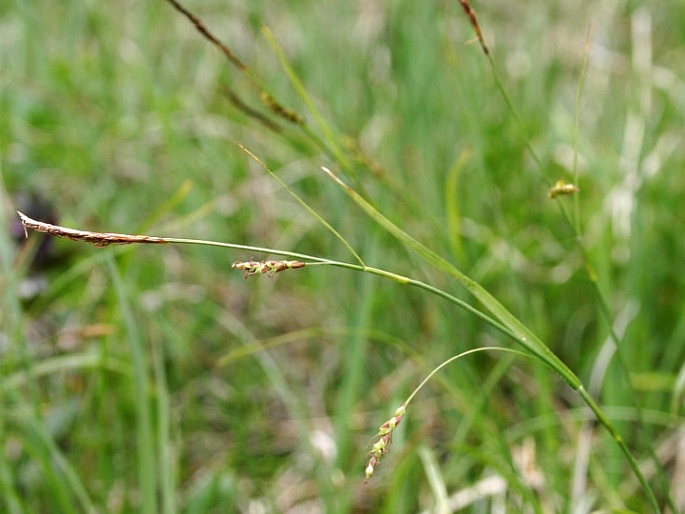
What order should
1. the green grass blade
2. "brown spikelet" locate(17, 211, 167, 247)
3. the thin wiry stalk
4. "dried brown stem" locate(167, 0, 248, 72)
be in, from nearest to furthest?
"brown spikelet" locate(17, 211, 167, 247) < the thin wiry stalk < "dried brown stem" locate(167, 0, 248, 72) < the green grass blade

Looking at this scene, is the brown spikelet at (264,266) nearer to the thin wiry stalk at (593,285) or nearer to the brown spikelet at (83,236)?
the brown spikelet at (83,236)

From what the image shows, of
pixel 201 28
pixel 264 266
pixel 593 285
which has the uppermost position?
pixel 201 28

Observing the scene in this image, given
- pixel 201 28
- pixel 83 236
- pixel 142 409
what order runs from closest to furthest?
pixel 83 236
pixel 201 28
pixel 142 409

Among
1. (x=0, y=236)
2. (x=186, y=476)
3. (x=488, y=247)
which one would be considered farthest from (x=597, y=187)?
(x=0, y=236)

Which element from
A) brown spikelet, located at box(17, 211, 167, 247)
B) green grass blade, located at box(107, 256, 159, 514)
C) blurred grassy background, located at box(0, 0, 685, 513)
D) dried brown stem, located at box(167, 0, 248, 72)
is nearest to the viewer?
brown spikelet, located at box(17, 211, 167, 247)

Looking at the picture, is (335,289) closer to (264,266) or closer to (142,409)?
(142,409)

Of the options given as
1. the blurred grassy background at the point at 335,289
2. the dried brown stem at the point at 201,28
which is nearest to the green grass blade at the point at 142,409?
the blurred grassy background at the point at 335,289

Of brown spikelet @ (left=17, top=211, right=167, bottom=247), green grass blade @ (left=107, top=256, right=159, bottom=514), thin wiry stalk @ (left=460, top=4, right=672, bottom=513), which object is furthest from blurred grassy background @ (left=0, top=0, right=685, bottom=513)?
brown spikelet @ (left=17, top=211, right=167, bottom=247)

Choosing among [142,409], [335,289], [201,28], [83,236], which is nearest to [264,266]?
[83,236]

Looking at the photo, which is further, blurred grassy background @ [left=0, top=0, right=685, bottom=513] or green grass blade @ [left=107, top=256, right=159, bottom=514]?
blurred grassy background @ [left=0, top=0, right=685, bottom=513]

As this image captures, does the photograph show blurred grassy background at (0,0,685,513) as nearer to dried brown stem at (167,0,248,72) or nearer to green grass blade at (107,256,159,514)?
green grass blade at (107,256,159,514)
